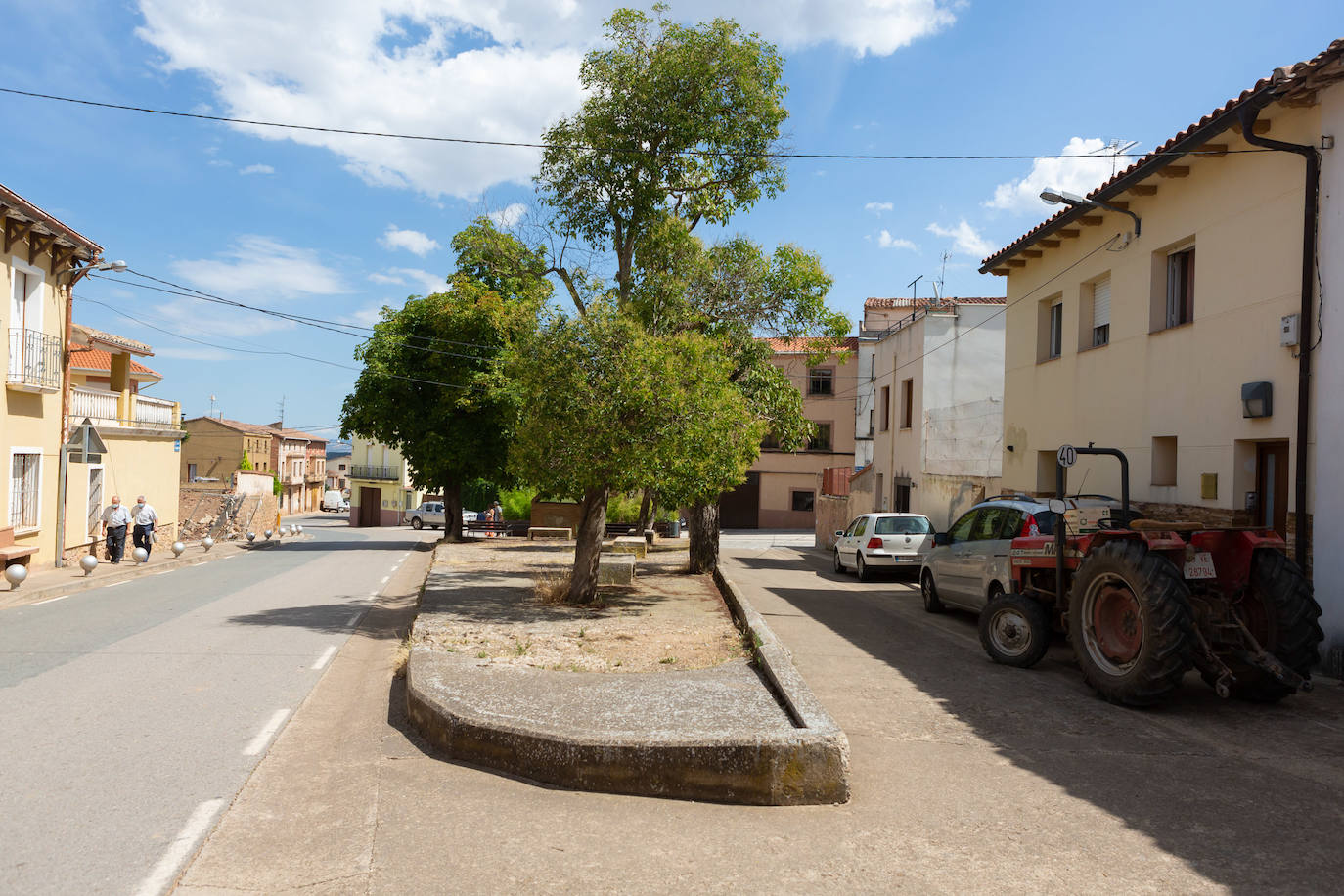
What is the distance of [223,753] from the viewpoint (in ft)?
19.7

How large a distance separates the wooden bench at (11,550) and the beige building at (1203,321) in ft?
58.0

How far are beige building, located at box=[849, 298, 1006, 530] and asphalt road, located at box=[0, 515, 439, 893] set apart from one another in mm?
14830

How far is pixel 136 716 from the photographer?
22.4 ft

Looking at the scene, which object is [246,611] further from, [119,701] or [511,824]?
[511,824]

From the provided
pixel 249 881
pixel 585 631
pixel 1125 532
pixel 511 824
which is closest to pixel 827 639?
pixel 585 631

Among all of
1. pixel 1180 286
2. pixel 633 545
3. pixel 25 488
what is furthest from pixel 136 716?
pixel 633 545

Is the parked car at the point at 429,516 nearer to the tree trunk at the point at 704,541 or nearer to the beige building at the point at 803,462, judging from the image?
the beige building at the point at 803,462

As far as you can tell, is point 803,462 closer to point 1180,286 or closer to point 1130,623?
point 1180,286

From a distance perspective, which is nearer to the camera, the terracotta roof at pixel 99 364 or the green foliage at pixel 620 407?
the green foliage at pixel 620 407

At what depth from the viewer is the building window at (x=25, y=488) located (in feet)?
60.9

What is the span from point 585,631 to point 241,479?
45741mm

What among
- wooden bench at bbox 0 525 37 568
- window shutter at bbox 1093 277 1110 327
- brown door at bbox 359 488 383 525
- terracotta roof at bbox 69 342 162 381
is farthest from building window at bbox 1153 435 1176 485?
brown door at bbox 359 488 383 525

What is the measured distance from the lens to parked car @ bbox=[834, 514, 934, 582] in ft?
61.4

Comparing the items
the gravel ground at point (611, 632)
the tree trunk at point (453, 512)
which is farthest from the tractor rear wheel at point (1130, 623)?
the tree trunk at point (453, 512)
